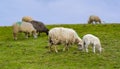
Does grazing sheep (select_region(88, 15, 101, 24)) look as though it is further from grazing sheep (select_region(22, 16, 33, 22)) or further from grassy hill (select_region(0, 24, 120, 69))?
grassy hill (select_region(0, 24, 120, 69))

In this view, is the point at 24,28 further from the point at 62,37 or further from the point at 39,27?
the point at 62,37

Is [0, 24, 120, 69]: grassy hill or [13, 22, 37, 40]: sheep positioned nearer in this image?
[0, 24, 120, 69]: grassy hill

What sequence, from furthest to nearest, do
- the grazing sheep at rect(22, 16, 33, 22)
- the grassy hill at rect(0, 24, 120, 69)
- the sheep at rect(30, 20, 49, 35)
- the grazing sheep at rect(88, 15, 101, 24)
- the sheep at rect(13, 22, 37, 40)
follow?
the grazing sheep at rect(88, 15, 101, 24) → the grazing sheep at rect(22, 16, 33, 22) → the sheep at rect(30, 20, 49, 35) → the sheep at rect(13, 22, 37, 40) → the grassy hill at rect(0, 24, 120, 69)

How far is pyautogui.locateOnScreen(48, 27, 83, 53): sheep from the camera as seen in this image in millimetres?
29703

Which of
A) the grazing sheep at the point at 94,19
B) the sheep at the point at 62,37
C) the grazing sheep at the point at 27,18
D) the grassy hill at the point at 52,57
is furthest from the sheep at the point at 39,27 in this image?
the grazing sheep at the point at 94,19

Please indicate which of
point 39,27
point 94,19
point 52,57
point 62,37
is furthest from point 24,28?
point 94,19

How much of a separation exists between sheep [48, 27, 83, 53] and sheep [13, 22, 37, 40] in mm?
10565

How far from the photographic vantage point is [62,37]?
30.0 metres

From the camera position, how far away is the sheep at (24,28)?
40.4m

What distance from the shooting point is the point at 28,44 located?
34750 mm

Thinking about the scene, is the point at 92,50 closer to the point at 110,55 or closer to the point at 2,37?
the point at 110,55

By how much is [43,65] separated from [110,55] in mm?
5930

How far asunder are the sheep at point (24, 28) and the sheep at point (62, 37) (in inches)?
416

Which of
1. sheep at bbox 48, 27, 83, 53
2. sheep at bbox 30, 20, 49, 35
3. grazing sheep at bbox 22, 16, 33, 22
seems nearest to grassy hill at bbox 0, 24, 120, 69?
sheep at bbox 48, 27, 83, 53
